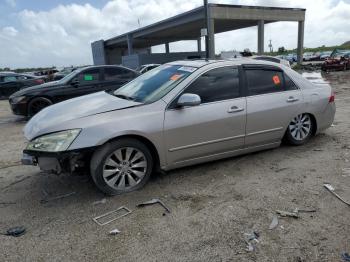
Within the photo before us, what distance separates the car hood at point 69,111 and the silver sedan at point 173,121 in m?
0.01

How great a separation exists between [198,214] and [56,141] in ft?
5.81

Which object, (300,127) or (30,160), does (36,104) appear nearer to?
(30,160)

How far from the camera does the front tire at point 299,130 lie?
17.8 feet

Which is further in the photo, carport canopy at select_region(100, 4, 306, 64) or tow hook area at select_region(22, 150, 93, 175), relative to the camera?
carport canopy at select_region(100, 4, 306, 64)

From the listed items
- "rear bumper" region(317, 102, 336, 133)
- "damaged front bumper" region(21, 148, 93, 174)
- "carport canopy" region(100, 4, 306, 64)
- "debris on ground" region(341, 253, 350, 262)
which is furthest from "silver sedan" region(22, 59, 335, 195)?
"carport canopy" region(100, 4, 306, 64)

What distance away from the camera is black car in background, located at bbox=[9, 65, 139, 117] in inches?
364

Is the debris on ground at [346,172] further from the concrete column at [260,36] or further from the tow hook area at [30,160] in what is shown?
the concrete column at [260,36]

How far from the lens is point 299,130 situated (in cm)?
556

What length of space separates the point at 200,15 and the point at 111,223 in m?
27.3

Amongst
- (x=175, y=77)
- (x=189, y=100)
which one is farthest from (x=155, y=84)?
(x=189, y=100)

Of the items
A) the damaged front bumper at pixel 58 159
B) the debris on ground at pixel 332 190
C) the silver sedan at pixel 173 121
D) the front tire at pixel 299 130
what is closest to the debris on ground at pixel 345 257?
the debris on ground at pixel 332 190

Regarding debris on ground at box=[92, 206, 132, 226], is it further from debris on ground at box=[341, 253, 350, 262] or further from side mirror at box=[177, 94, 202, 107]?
debris on ground at box=[341, 253, 350, 262]

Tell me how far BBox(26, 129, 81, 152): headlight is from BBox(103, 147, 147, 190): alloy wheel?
0.48 m

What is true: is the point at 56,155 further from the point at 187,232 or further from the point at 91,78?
the point at 91,78
